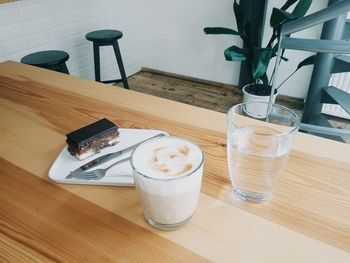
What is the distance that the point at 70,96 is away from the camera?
998 millimetres

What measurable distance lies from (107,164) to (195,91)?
3.00 meters

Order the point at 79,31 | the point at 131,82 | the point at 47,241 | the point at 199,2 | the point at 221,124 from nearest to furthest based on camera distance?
the point at 47,241 < the point at 221,124 < the point at 79,31 < the point at 199,2 < the point at 131,82

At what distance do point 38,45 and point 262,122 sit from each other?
8.40 feet

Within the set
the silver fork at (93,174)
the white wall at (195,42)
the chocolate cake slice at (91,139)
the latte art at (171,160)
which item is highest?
the latte art at (171,160)

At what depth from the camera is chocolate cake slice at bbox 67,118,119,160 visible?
66cm

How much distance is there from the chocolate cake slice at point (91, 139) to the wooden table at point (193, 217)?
82mm

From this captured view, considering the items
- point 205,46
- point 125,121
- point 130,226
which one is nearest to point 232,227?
point 130,226

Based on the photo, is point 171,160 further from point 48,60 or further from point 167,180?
point 48,60

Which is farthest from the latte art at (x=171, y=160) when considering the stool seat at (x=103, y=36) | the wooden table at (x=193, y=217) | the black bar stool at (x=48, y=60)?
the stool seat at (x=103, y=36)

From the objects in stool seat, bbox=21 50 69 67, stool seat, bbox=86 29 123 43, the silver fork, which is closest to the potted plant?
stool seat, bbox=86 29 123 43

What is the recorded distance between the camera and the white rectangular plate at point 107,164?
0.62 meters

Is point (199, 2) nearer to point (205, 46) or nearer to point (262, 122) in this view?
point (205, 46)

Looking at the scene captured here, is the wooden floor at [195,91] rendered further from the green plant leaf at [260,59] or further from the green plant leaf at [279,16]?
the green plant leaf at [279,16]

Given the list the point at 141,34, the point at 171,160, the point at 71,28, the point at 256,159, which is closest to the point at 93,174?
the point at 171,160
